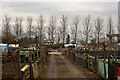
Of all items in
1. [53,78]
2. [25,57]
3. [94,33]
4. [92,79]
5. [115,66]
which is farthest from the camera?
[94,33]

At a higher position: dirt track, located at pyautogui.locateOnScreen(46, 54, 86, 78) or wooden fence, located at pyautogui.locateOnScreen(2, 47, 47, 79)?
wooden fence, located at pyautogui.locateOnScreen(2, 47, 47, 79)

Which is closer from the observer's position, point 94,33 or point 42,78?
point 42,78

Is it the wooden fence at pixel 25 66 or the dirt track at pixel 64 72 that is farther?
the dirt track at pixel 64 72

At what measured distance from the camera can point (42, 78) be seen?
8898 millimetres

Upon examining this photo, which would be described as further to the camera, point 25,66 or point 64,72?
point 64,72

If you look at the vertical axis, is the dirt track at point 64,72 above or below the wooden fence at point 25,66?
below

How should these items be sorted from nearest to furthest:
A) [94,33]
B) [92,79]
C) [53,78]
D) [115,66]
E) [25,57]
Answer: [115,66] → [92,79] → [53,78] → [25,57] → [94,33]

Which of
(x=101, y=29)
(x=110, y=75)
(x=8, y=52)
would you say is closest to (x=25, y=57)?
(x=8, y=52)

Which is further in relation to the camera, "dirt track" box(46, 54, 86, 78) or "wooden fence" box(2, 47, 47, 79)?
"dirt track" box(46, 54, 86, 78)

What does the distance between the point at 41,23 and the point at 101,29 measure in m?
25.2

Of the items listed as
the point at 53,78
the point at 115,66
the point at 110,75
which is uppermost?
the point at 115,66

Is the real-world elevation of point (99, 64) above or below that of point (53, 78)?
above

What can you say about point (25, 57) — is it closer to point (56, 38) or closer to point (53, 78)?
point (53, 78)

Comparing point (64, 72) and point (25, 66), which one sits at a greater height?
point (25, 66)
